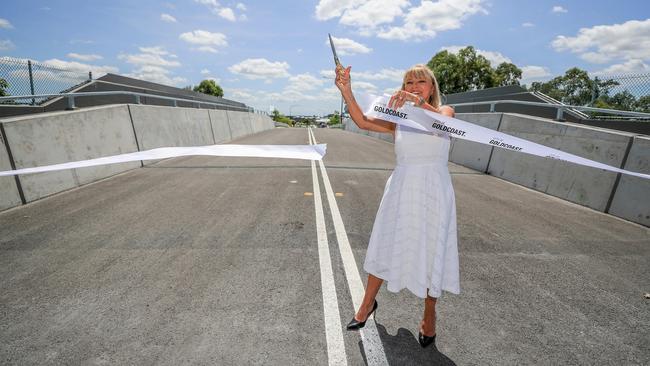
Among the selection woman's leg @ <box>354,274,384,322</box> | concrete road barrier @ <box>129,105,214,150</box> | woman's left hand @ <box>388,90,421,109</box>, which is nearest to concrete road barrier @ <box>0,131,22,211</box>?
concrete road barrier @ <box>129,105,214,150</box>

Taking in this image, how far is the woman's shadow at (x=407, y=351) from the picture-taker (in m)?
2.31

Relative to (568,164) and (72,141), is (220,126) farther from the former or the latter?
(568,164)

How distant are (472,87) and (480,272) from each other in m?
64.0

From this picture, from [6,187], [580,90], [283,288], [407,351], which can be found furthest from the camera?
[580,90]

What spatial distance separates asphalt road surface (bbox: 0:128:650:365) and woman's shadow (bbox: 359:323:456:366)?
0.01 m

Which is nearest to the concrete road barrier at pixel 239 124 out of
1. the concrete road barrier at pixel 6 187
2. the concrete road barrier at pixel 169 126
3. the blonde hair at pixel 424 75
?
the concrete road barrier at pixel 169 126

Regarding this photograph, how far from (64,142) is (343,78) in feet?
21.6

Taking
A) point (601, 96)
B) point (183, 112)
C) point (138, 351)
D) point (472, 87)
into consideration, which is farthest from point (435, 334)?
point (472, 87)

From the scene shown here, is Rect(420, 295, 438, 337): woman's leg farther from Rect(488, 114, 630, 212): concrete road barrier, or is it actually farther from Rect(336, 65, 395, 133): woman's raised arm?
Rect(488, 114, 630, 212): concrete road barrier

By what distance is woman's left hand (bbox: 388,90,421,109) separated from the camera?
2.40m

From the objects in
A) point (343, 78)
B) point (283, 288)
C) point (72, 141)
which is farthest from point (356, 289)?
point (72, 141)

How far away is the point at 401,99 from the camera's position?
2432mm

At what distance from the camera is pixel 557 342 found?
8.30ft

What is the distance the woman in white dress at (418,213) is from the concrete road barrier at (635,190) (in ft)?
17.0
